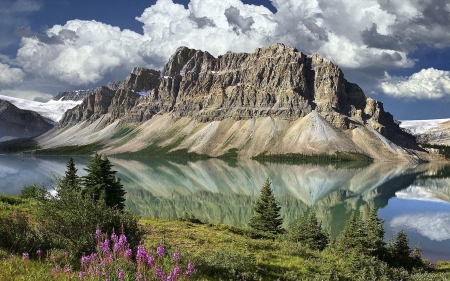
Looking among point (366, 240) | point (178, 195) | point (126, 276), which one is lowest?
point (178, 195)

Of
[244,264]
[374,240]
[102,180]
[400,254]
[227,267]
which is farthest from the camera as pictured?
[102,180]

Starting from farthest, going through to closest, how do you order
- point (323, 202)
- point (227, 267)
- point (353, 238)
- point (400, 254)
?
point (323, 202), point (400, 254), point (353, 238), point (227, 267)

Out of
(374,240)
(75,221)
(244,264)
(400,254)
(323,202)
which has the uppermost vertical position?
(75,221)

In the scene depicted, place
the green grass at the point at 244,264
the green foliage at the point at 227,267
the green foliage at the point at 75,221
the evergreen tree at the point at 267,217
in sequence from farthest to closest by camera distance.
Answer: the evergreen tree at the point at 267,217 < the green foliage at the point at 227,267 < the green foliage at the point at 75,221 < the green grass at the point at 244,264

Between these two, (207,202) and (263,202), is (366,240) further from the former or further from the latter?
(207,202)

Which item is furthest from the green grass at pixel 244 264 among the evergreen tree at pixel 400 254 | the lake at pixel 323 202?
the lake at pixel 323 202

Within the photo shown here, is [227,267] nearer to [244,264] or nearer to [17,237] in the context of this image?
[244,264]

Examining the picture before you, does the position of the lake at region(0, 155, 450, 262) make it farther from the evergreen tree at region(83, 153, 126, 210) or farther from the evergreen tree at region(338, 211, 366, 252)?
the evergreen tree at region(83, 153, 126, 210)

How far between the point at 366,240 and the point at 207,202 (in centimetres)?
4710

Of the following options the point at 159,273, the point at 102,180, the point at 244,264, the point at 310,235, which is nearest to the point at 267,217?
the point at 310,235

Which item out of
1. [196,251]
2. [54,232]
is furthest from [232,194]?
[54,232]

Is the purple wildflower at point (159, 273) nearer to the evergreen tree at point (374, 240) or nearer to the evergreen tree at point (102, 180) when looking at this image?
the evergreen tree at point (374, 240)

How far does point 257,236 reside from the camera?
24.7 meters

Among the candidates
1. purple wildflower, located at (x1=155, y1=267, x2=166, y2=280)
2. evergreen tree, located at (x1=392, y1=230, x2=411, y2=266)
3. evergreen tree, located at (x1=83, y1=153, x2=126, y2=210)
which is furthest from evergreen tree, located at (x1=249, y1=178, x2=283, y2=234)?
purple wildflower, located at (x1=155, y1=267, x2=166, y2=280)
